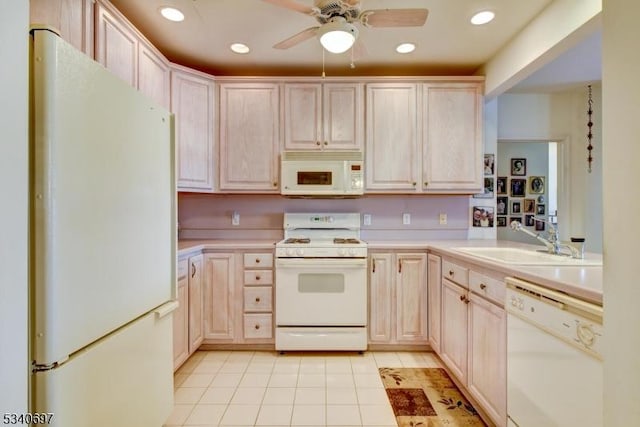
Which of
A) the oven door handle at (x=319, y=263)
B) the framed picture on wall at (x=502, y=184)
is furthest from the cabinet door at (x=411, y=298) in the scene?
the framed picture on wall at (x=502, y=184)

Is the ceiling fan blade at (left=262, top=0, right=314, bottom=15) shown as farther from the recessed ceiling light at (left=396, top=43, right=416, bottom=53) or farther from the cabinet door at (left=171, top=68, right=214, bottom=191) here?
the cabinet door at (left=171, top=68, right=214, bottom=191)

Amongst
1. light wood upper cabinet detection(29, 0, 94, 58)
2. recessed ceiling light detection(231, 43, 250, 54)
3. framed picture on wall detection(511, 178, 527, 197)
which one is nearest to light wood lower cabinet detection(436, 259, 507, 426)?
recessed ceiling light detection(231, 43, 250, 54)

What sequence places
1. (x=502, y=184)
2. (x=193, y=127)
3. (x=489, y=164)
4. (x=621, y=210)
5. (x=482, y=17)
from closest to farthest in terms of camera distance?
1. (x=621, y=210)
2. (x=482, y=17)
3. (x=193, y=127)
4. (x=489, y=164)
5. (x=502, y=184)

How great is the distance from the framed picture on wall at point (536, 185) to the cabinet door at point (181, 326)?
4652mm

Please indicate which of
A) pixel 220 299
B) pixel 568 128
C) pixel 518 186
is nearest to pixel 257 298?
pixel 220 299

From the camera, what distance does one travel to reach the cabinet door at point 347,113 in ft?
9.20

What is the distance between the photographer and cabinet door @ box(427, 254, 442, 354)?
2391mm

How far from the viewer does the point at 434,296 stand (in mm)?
2473

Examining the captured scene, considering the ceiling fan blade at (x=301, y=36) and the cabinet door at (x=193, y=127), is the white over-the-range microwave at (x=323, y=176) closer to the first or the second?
the cabinet door at (x=193, y=127)

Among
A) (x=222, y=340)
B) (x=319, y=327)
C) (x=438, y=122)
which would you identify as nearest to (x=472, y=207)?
(x=438, y=122)

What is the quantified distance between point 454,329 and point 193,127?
2517 millimetres

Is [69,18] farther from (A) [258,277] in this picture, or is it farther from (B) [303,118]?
(A) [258,277]

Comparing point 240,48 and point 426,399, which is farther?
point 240,48

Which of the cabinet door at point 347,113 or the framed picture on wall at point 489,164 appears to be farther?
the framed picture on wall at point 489,164
